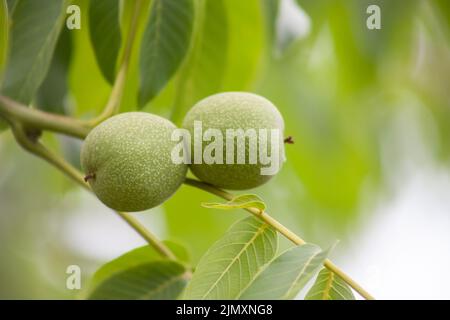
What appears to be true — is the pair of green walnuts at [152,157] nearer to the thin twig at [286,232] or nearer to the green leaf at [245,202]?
the thin twig at [286,232]

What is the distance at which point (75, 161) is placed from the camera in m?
2.45

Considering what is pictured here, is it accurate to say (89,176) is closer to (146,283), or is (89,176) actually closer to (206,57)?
(146,283)

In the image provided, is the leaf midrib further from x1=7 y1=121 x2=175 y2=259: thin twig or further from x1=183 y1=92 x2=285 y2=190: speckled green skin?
x1=7 y1=121 x2=175 y2=259: thin twig

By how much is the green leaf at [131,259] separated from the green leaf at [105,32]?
518mm

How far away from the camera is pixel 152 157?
155cm

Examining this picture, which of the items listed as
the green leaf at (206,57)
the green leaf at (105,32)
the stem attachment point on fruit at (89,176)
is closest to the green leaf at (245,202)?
the stem attachment point on fruit at (89,176)

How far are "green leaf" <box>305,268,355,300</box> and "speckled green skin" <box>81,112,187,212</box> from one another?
1.38 ft

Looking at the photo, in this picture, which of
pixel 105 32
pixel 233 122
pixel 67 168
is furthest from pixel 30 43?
pixel 233 122

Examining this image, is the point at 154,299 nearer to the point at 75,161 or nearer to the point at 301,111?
the point at 75,161

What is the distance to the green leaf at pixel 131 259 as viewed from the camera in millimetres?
1889

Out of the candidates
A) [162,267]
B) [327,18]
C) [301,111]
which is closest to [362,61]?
[327,18]

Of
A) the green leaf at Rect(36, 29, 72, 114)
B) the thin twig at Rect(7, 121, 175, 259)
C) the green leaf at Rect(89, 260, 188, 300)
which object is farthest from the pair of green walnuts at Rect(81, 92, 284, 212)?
the green leaf at Rect(36, 29, 72, 114)
